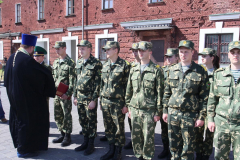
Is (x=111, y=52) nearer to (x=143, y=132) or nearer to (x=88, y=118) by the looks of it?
(x=88, y=118)

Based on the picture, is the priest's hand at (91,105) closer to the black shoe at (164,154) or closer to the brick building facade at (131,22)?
the black shoe at (164,154)

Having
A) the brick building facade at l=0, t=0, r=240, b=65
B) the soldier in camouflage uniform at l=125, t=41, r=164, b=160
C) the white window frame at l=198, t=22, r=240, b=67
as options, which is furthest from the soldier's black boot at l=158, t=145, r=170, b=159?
the brick building facade at l=0, t=0, r=240, b=65

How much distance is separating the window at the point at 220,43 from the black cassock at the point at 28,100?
8451 millimetres

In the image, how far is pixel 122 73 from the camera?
13.4 feet

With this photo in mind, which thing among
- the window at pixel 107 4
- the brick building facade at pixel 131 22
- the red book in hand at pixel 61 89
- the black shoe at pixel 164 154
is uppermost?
the window at pixel 107 4

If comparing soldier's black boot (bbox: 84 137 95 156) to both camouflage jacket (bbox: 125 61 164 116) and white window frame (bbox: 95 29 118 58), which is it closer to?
camouflage jacket (bbox: 125 61 164 116)

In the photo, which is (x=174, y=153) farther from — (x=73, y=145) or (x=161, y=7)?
(x=161, y=7)

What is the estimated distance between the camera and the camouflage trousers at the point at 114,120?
160 inches

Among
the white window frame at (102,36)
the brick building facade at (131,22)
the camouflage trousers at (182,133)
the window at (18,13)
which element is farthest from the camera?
the window at (18,13)

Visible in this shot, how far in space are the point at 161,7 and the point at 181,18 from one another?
4.09 ft

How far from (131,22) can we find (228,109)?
1040 cm

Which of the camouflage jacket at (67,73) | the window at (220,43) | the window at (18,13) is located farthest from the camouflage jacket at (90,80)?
the window at (18,13)

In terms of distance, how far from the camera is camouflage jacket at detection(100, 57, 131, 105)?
13.3 ft

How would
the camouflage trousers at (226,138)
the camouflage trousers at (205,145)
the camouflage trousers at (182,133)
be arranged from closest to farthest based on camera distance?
the camouflage trousers at (226,138) → the camouflage trousers at (182,133) → the camouflage trousers at (205,145)
